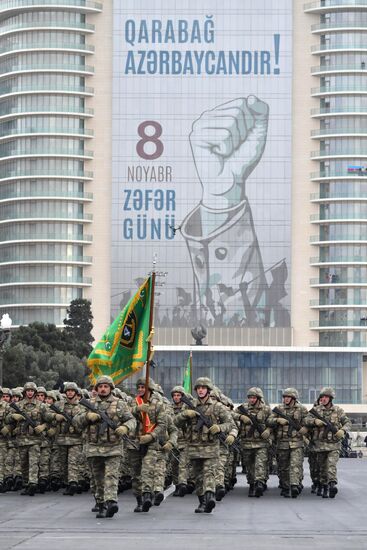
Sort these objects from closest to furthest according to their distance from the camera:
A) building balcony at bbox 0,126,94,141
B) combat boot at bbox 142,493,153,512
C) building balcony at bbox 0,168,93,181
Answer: combat boot at bbox 142,493,153,512 → building balcony at bbox 0,126,94,141 → building balcony at bbox 0,168,93,181

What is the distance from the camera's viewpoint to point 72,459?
2939 centimetres

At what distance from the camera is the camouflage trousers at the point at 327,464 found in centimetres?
2952

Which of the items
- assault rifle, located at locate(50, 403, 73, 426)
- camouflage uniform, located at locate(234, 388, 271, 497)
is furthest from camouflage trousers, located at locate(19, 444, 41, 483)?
camouflage uniform, located at locate(234, 388, 271, 497)

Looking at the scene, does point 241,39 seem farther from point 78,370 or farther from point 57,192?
point 78,370

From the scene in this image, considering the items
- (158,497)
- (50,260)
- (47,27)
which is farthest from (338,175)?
(158,497)

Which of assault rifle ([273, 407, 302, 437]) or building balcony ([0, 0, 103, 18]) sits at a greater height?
building balcony ([0, 0, 103, 18])

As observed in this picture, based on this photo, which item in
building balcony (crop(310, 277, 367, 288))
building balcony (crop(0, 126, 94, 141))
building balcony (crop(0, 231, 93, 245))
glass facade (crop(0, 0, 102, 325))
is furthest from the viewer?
building balcony (crop(0, 231, 93, 245))

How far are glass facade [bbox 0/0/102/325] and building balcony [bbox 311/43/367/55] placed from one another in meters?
19.9

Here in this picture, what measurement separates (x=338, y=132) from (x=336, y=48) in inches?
297

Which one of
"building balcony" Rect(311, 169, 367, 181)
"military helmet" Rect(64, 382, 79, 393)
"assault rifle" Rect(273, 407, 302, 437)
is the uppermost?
"building balcony" Rect(311, 169, 367, 181)

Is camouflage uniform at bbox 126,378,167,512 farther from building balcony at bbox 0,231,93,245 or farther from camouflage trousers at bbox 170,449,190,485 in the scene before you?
building balcony at bbox 0,231,93,245

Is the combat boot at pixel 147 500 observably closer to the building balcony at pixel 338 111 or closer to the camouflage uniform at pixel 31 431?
the camouflage uniform at pixel 31 431

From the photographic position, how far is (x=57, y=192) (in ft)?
445

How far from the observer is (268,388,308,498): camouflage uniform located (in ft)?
96.8
